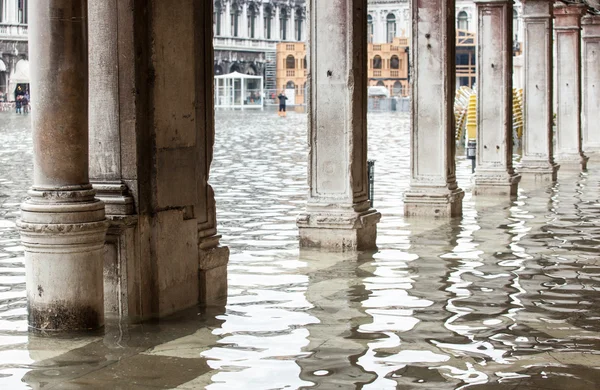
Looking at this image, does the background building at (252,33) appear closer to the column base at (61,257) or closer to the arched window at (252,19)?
the arched window at (252,19)

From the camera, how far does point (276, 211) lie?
13.6 m

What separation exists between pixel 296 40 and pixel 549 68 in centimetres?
7411

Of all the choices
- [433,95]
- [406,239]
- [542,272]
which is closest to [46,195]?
[542,272]

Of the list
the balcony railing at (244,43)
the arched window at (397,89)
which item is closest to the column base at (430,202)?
the arched window at (397,89)

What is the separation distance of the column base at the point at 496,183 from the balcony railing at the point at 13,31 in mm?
51778

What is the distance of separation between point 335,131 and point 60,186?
4.06 m

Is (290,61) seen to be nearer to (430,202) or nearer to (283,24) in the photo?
(283,24)

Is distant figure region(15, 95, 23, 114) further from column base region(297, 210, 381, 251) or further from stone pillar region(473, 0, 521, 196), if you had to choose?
column base region(297, 210, 381, 251)

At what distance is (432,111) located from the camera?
12.7 metres

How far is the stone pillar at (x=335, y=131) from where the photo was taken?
10141 millimetres

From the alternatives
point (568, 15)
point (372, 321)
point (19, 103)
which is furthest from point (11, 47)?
point (372, 321)

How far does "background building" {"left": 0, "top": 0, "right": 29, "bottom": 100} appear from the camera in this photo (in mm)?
62684

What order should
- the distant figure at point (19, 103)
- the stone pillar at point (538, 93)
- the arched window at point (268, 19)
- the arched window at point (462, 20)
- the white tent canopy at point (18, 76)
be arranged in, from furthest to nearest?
the arched window at point (462, 20) < the arched window at point (268, 19) < the white tent canopy at point (18, 76) < the distant figure at point (19, 103) < the stone pillar at point (538, 93)

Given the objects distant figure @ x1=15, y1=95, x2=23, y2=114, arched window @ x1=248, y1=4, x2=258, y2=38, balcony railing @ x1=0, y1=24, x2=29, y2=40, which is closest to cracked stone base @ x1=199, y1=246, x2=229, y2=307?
distant figure @ x1=15, y1=95, x2=23, y2=114
